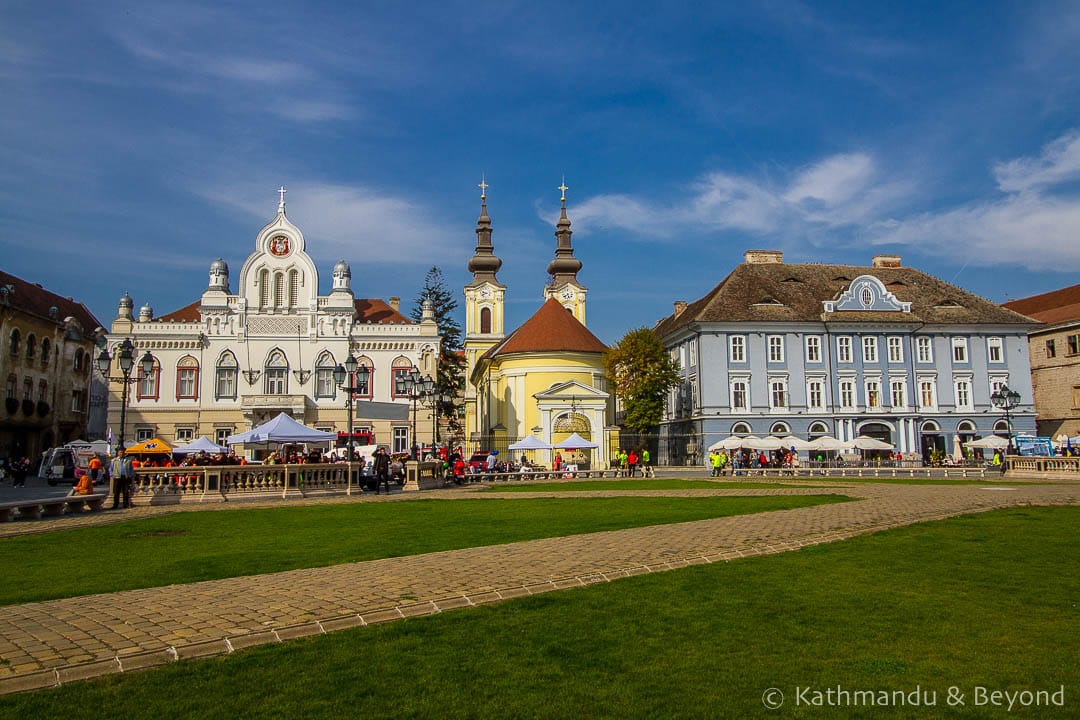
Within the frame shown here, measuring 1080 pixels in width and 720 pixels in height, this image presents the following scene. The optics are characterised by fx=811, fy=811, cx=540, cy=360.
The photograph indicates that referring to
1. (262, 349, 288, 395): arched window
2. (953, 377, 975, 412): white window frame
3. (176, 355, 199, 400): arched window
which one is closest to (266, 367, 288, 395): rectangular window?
(262, 349, 288, 395): arched window

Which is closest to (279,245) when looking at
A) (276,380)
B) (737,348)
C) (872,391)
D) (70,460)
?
(276,380)

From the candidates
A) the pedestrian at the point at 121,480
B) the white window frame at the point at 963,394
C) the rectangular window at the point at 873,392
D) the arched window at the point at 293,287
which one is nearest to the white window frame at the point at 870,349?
the rectangular window at the point at 873,392

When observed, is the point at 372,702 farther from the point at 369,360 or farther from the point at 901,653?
the point at 369,360

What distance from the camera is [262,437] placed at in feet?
95.2

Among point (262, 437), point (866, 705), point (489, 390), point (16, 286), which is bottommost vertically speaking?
point (866, 705)

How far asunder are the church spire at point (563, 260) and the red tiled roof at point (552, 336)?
19907 mm

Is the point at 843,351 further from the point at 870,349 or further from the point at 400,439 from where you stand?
the point at 400,439

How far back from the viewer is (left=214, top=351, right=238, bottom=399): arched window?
56.7 m

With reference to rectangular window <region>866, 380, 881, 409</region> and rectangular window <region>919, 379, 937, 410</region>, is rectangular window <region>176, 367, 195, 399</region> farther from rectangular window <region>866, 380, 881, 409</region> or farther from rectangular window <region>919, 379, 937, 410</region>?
rectangular window <region>919, 379, 937, 410</region>

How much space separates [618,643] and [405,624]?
1.97m

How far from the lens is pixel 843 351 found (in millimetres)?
54875

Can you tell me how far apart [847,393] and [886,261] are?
14.0 metres

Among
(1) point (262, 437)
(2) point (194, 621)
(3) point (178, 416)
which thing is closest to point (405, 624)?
(2) point (194, 621)

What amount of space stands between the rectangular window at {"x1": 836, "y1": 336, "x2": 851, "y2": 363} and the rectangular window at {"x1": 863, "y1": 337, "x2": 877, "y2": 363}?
1199 mm
